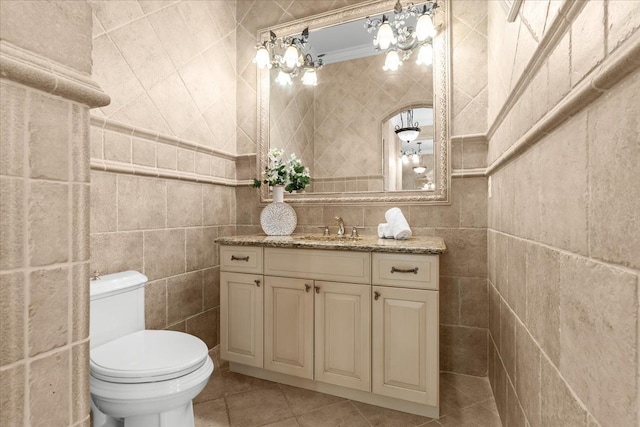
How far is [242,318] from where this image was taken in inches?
78.8

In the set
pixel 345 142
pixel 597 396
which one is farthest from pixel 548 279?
pixel 345 142

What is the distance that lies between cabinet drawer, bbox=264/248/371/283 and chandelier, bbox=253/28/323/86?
1.34 meters

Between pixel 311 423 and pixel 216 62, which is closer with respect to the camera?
pixel 311 423

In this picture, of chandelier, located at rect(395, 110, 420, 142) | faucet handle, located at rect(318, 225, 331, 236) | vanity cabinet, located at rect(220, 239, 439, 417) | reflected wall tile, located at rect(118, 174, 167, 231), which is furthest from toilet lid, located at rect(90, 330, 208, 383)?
chandelier, located at rect(395, 110, 420, 142)

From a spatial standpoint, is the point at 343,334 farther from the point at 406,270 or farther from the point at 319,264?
the point at 406,270

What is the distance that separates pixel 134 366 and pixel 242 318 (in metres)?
0.83

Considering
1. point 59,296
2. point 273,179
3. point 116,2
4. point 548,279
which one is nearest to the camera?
point 59,296

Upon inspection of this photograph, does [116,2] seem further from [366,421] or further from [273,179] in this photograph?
[366,421]

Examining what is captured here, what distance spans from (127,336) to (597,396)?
1715 millimetres

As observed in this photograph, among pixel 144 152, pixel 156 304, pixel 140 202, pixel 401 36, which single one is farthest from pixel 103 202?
pixel 401 36

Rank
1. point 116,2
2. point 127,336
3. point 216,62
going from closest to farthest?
point 127,336 → point 116,2 → point 216,62

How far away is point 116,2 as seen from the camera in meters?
1.76

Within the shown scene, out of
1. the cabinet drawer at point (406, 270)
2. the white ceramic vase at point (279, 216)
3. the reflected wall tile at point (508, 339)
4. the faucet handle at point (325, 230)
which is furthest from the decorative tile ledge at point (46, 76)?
the faucet handle at point (325, 230)

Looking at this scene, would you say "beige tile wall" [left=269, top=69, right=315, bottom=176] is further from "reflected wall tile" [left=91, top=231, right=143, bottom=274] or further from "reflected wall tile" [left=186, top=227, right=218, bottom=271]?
"reflected wall tile" [left=91, top=231, right=143, bottom=274]
